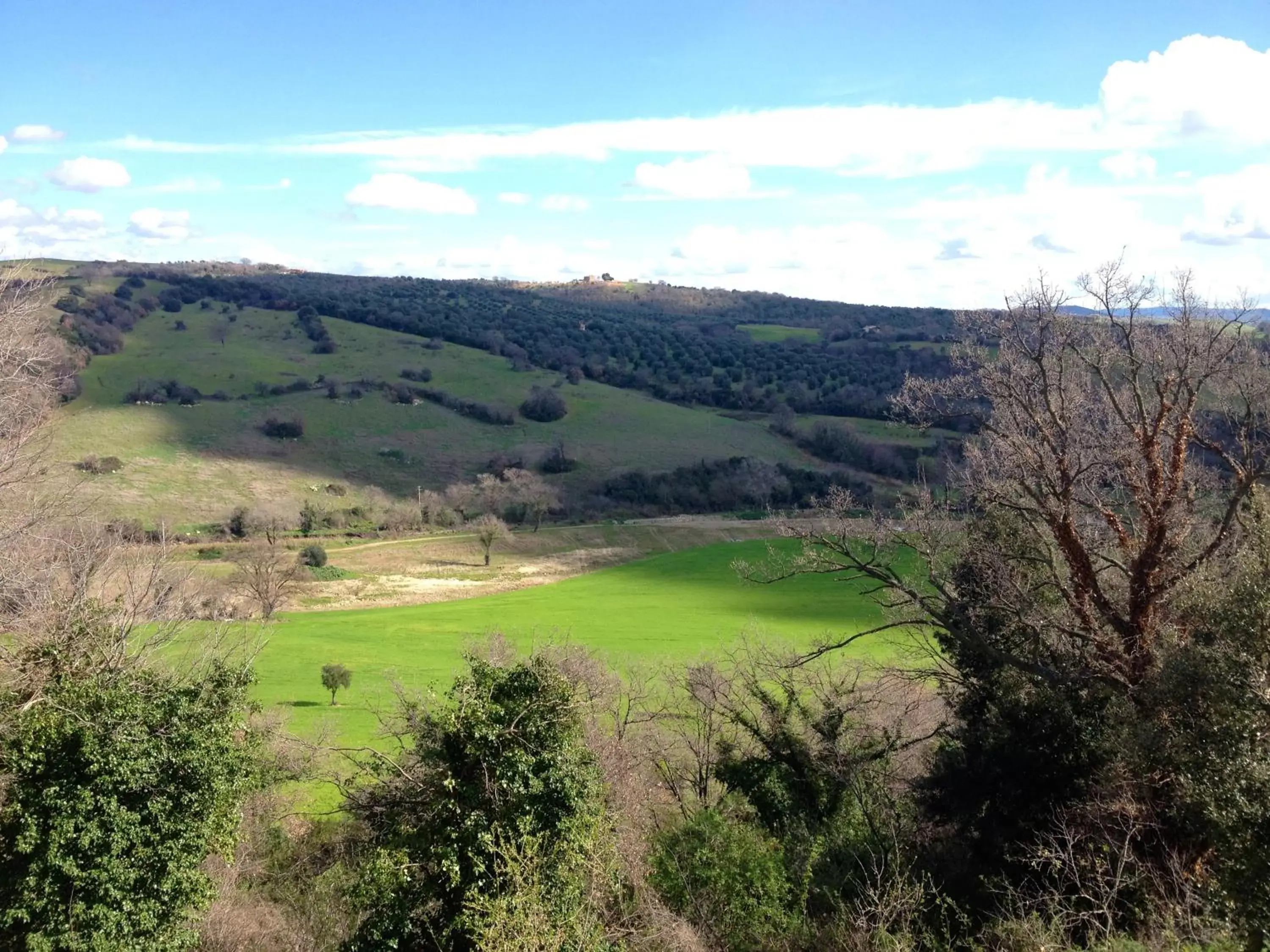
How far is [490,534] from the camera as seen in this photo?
58.5 metres

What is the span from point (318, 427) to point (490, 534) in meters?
26.5

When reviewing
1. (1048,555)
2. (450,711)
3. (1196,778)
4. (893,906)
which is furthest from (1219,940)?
(450,711)

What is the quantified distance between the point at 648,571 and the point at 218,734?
4300 centimetres

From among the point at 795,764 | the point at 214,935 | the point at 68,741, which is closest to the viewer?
the point at 68,741

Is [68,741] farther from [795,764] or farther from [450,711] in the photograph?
[795,764]

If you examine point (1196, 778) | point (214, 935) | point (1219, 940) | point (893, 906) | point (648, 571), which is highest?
point (1196, 778)

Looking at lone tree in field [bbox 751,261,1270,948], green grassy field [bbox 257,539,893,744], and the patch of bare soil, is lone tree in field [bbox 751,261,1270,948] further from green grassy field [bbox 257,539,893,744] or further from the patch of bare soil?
the patch of bare soil

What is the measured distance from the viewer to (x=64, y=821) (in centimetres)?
1378

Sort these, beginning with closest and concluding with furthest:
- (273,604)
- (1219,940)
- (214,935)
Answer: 1. (1219,940)
2. (214,935)
3. (273,604)

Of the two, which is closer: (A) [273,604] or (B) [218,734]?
(B) [218,734]

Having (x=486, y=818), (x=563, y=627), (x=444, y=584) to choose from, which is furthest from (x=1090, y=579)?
(x=444, y=584)

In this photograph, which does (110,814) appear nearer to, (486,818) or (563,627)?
(486,818)

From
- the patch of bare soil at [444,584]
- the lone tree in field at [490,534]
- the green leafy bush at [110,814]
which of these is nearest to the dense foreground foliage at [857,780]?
the green leafy bush at [110,814]

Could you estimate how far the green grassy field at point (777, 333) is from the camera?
12112 centimetres
